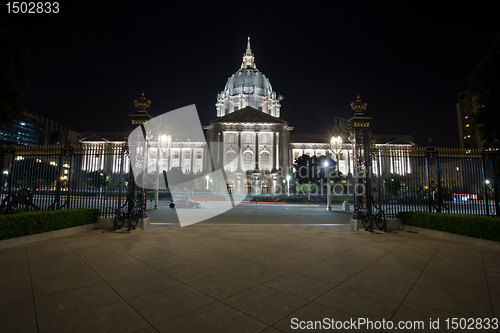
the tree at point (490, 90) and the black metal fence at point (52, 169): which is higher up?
the tree at point (490, 90)

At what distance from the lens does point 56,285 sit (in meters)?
4.47

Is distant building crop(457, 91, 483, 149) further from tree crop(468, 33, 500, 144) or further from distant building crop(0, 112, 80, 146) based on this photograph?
distant building crop(0, 112, 80, 146)

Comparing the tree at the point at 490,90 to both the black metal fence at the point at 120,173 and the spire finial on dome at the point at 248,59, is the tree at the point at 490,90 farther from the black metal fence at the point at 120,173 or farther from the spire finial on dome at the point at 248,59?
the spire finial on dome at the point at 248,59

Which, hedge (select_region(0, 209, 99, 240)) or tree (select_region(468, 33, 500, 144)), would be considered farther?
tree (select_region(468, 33, 500, 144))

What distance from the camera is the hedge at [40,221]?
7.78 meters

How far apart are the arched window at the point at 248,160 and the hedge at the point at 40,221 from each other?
62.6m

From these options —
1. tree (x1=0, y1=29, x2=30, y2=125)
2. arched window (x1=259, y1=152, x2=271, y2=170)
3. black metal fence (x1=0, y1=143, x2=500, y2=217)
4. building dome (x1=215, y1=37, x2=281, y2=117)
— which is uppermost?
building dome (x1=215, y1=37, x2=281, y2=117)

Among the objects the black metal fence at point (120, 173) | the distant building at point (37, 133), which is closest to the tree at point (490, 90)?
the black metal fence at point (120, 173)

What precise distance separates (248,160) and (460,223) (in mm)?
65352

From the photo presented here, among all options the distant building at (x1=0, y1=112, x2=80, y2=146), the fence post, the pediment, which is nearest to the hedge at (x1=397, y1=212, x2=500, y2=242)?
the fence post

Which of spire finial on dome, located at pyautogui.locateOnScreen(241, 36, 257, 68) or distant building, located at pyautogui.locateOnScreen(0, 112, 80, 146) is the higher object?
spire finial on dome, located at pyautogui.locateOnScreen(241, 36, 257, 68)

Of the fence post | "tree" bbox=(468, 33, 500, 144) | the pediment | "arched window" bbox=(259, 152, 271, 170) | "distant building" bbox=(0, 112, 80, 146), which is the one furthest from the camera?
"distant building" bbox=(0, 112, 80, 146)

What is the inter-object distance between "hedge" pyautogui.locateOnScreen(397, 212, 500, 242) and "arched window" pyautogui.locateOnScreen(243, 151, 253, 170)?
62.6 m

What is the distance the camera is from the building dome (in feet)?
301
